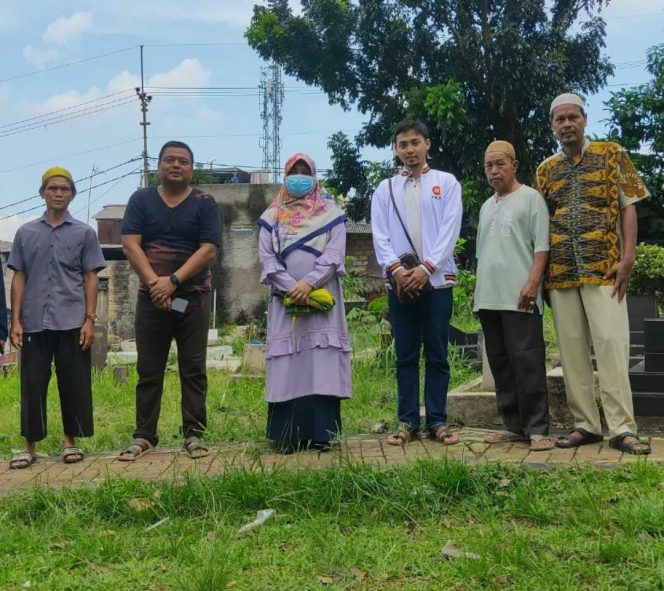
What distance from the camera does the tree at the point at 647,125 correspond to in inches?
567

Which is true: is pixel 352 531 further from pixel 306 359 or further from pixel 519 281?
pixel 519 281

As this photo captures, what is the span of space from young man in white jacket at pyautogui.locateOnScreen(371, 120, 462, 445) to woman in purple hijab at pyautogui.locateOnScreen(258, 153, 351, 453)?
1.06ft

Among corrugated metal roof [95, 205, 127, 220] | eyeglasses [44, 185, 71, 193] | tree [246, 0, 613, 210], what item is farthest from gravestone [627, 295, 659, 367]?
corrugated metal roof [95, 205, 127, 220]

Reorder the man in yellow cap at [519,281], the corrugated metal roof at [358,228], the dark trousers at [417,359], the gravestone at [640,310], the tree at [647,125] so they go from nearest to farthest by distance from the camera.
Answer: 1. the man in yellow cap at [519,281]
2. the dark trousers at [417,359]
3. the gravestone at [640,310]
4. the tree at [647,125]
5. the corrugated metal roof at [358,228]

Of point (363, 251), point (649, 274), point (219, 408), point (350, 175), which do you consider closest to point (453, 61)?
point (350, 175)

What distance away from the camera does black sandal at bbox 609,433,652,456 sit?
409cm

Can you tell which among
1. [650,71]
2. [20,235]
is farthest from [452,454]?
[650,71]

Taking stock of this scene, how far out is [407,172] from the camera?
191 inches

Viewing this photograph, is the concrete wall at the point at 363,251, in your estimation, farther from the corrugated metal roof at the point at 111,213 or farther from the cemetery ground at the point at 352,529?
the cemetery ground at the point at 352,529

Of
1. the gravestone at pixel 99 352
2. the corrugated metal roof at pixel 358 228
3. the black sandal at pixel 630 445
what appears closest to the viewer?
the black sandal at pixel 630 445

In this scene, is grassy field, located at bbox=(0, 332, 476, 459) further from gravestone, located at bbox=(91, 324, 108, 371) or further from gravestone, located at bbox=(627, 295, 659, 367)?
gravestone, located at bbox=(627, 295, 659, 367)

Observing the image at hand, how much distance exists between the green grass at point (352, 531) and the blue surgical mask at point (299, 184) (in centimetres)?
182

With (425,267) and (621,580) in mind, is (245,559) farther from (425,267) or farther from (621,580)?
(425,267)

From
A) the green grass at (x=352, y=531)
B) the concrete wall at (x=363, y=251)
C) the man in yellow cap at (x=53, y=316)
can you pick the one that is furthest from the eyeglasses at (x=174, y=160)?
the concrete wall at (x=363, y=251)
